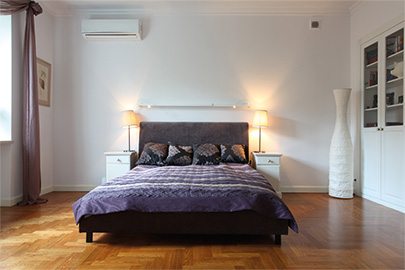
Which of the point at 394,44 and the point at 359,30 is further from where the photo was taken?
the point at 359,30

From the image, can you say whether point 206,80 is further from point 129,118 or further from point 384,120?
point 384,120

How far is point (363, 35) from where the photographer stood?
13.6 feet

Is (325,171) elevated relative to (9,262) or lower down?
elevated

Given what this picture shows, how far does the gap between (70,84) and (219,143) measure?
98.0 inches

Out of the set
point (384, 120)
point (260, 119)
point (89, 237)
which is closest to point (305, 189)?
point (260, 119)

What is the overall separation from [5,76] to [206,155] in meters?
2.71

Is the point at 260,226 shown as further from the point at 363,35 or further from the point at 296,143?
the point at 363,35

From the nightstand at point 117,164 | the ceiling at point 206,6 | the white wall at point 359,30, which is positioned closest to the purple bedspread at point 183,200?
the nightstand at point 117,164

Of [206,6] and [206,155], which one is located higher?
[206,6]

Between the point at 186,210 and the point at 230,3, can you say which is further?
the point at 230,3

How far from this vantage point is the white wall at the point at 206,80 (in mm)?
4504

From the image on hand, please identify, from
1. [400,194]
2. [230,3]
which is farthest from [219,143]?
[400,194]

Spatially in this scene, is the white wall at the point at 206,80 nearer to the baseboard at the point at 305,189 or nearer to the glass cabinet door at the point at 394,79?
the baseboard at the point at 305,189

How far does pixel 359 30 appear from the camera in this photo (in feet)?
14.0
